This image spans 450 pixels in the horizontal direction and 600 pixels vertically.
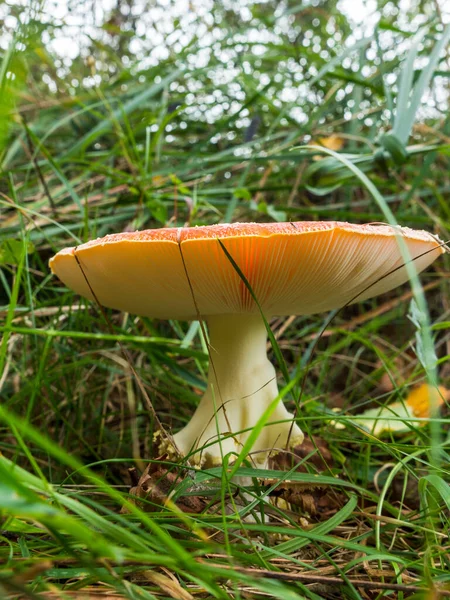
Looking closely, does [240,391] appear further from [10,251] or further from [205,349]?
[10,251]

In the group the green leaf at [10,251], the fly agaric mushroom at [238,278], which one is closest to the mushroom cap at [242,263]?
the fly agaric mushroom at [238,278]

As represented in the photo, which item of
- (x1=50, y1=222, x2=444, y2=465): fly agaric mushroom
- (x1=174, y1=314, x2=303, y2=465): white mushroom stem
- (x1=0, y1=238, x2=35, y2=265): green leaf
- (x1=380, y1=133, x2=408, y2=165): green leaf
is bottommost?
(x1=174, y1=314, x2=303, y2=465): white mushroom stem

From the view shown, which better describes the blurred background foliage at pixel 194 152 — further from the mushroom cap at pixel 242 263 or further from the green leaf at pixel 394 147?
the mushroom cap at pixel 242 263

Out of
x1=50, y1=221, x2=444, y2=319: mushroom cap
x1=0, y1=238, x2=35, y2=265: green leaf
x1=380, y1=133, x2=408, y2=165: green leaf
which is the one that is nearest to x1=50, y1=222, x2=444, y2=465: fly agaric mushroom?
x1=50, y1=221, x2=444, y2=319: mushroom cap

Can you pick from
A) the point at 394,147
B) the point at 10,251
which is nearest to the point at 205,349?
the point at 10,251

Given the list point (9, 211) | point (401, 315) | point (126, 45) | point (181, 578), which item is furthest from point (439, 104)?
point (181, 578)

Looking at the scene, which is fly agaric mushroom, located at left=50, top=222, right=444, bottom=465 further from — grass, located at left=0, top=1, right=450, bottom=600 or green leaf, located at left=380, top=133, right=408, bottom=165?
green leaf, located at left=380, top=133, right=408, bottom=165

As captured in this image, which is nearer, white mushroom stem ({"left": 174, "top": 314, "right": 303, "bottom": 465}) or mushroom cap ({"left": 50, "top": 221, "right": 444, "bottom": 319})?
mushroom cap ({"left": 50, "top": 221, "right": 444, "bottom": 319})
